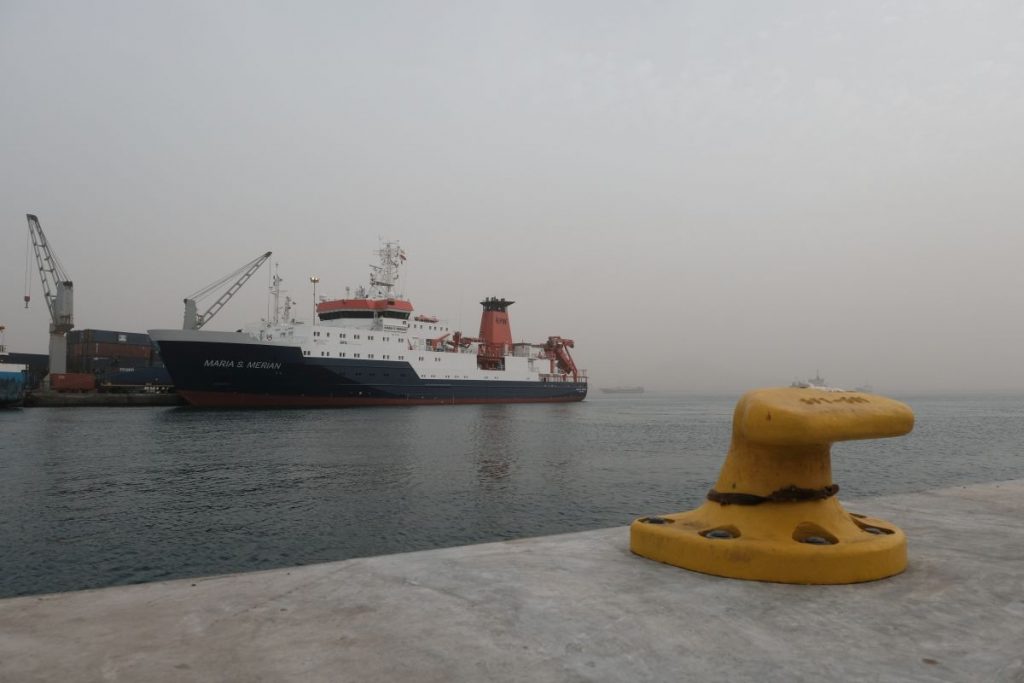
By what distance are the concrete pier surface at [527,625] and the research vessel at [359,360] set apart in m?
44.5

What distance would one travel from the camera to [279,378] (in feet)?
151

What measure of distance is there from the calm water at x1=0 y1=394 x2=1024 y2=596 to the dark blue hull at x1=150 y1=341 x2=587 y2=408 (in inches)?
509

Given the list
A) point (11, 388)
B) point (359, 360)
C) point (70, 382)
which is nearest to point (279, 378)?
point (359, 360)

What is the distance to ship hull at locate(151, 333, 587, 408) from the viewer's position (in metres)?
44.4

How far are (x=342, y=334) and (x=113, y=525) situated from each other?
129ft

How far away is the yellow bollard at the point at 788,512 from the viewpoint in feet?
12.3

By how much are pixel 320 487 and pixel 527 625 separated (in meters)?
13.1

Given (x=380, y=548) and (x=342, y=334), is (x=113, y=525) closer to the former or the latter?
(x=380, y=548)

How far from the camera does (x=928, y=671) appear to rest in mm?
2445

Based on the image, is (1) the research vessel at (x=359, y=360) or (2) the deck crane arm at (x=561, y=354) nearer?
(1) the research vessel at (x=359, y=360)

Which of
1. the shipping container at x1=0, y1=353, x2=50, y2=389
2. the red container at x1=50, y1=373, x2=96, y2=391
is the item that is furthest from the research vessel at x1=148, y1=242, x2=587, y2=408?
the shipping container at x1=0, y1=353, x2=50, y2=389

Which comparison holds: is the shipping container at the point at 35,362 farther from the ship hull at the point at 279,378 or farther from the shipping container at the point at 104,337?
the ship hull at the point at 279,378

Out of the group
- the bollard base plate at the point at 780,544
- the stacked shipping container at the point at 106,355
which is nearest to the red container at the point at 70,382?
the stacked shipping container at the point at 106,355

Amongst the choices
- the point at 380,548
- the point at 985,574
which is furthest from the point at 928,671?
the point at 380,548
